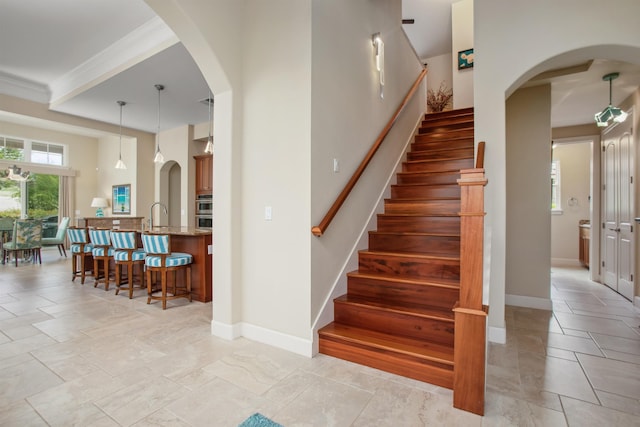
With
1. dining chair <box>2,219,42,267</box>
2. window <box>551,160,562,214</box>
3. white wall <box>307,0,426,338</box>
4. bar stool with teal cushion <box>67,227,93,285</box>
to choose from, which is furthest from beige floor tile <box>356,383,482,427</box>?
dining chair <box>2,219,42,267</box>

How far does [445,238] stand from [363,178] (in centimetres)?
107

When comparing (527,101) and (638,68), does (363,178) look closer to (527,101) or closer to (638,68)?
(527,101)

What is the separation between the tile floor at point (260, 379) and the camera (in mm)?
1756

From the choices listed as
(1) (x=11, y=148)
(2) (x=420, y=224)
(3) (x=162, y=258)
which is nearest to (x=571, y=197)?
(2) (x=420, y=224)

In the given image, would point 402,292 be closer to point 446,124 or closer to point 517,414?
point 517,414

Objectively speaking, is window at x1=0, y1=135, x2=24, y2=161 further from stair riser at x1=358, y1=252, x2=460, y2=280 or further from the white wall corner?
stair riser at x1=358, y1=252, x2=460, y2=280

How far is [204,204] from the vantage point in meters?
7.52

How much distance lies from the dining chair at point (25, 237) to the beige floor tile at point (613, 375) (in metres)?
9.36

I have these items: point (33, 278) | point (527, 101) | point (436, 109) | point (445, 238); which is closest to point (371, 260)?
point (445, 238)

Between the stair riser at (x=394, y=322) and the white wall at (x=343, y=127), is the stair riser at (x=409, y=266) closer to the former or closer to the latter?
the white wall at (x=343, y=127)

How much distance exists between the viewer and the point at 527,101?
3889 millimetres

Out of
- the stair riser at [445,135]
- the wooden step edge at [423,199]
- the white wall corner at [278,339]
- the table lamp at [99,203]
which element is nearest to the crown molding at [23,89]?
the table lamp at [99,203]

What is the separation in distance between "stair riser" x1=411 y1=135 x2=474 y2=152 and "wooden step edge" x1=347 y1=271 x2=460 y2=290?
243 centimetres

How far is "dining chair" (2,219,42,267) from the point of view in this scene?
20.9ft
